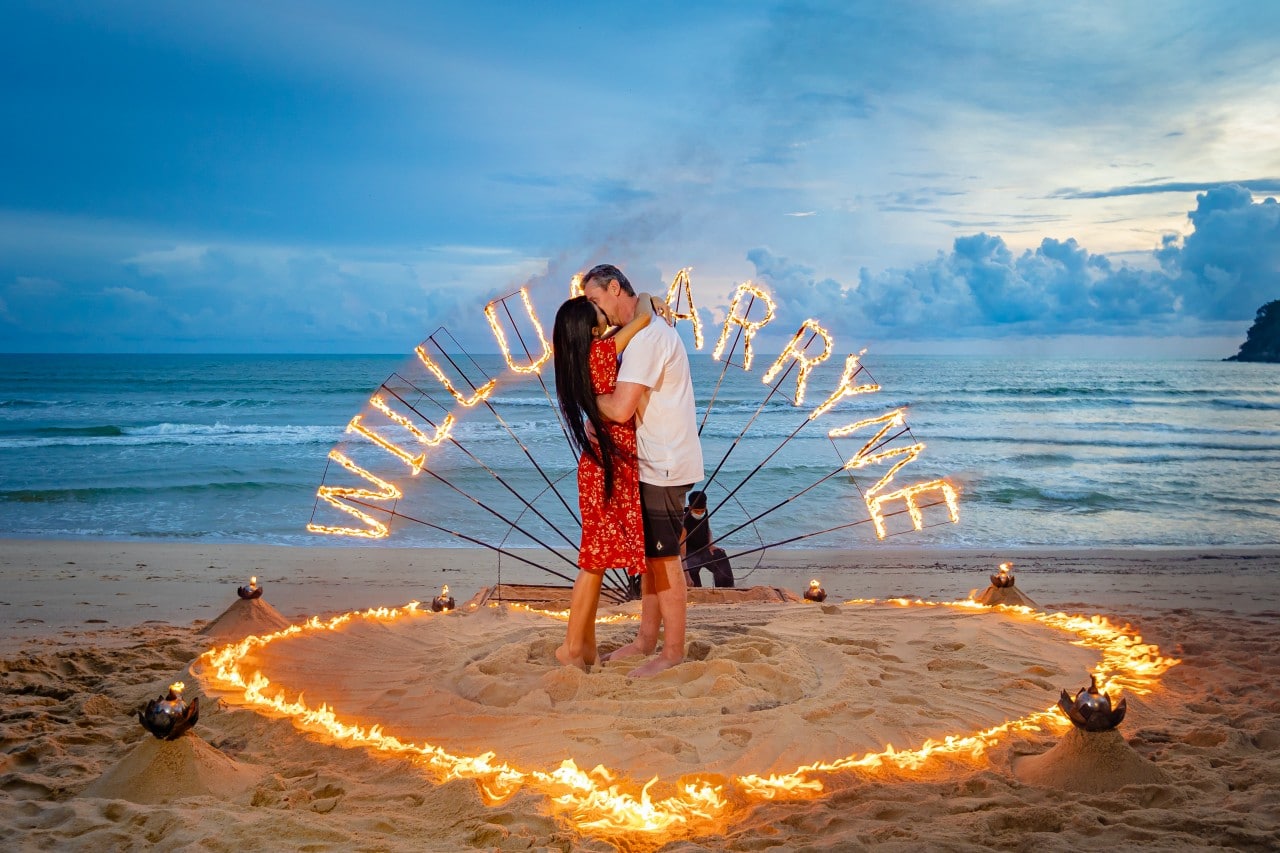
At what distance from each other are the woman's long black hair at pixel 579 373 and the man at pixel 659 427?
6 centimetres

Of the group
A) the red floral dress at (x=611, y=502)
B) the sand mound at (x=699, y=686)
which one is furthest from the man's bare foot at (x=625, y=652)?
the red floral dress at (x=611, y=502)

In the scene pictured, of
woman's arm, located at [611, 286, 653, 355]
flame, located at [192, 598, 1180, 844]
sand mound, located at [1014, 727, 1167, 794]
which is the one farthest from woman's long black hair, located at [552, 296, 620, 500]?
sand mound, located at [1014, 727, 1167, 794]

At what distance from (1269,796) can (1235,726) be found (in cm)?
93

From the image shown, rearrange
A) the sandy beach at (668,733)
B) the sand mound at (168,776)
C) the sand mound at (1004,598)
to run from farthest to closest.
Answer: the sand mound at (1004,598) → the sand mound at (168,776) → the sandy beach at (668,733)

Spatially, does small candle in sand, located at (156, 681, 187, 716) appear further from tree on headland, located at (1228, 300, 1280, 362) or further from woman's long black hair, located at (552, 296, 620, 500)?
tree on headland, located at (1228, 300, 1280, 362)

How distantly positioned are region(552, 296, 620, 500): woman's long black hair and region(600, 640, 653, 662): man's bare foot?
0.80 m

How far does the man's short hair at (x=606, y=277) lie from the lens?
4020mm

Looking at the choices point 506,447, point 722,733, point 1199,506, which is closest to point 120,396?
point 506,447

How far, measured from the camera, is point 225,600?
730 cm

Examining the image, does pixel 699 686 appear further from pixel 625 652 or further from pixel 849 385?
pixel 849 385

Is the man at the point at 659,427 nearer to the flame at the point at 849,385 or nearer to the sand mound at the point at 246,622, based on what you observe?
the flame at the point at 849,385

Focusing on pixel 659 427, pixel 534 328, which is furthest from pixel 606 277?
pixel 534 328

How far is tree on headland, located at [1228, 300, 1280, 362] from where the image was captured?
55656 mm

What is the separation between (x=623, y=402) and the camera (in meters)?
3.94
